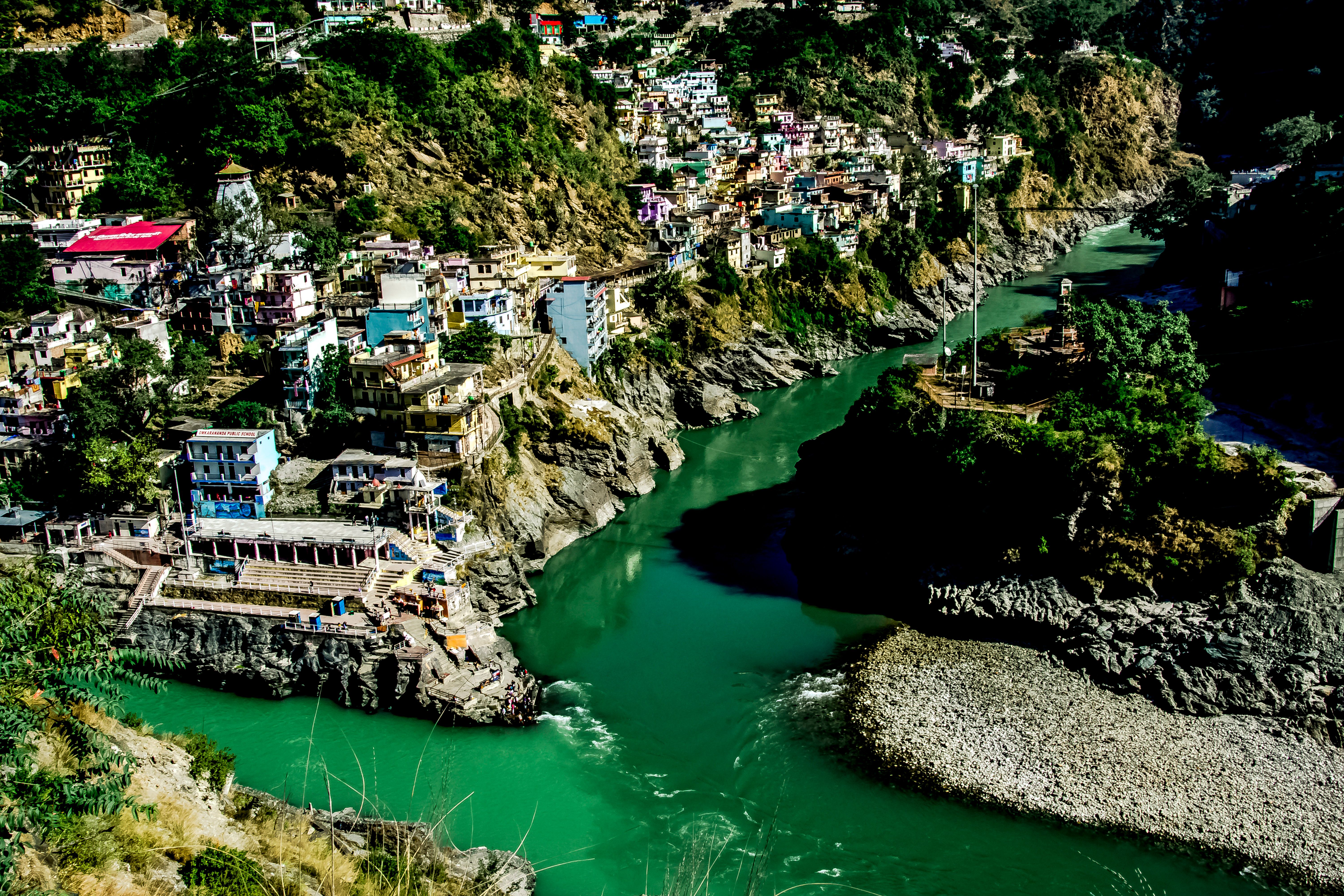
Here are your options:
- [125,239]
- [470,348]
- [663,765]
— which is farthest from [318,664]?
[125,239]

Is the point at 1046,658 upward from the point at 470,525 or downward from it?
downward

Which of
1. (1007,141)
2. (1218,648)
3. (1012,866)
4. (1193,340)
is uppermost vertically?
(1007,141)

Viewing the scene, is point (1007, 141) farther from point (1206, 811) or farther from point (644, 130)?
point (1206, 811)

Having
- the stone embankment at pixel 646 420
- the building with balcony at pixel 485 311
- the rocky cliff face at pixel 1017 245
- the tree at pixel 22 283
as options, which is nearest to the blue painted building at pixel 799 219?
the stone embankment at pixel 646 420

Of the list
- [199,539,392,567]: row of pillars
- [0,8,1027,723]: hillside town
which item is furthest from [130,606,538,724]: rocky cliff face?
[199,539,392,567]: row of pillars

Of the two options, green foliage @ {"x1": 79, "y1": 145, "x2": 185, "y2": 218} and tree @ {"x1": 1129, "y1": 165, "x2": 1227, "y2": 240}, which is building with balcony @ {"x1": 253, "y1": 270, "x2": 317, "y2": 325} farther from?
tree @ {"x1": 1129, "y1": 165, "x2": 1227, "y2": 240}

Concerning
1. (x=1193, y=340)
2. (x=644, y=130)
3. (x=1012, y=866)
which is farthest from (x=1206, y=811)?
(x=644, y=130)
